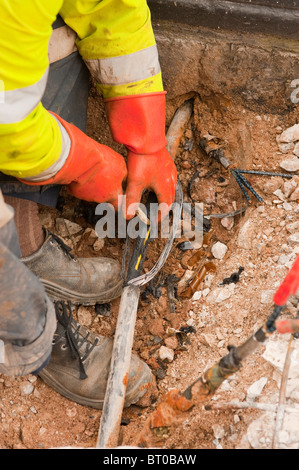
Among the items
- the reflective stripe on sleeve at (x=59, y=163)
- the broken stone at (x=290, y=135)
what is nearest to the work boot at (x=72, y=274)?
the reflective stripe on sleeve at (x=59, y=163)

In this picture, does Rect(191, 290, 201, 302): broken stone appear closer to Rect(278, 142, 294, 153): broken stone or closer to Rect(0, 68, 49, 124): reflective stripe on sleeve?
Rect(278, 142, 294, 153): broken stone

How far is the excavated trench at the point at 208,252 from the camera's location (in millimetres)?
1891

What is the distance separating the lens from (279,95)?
2.59 meters

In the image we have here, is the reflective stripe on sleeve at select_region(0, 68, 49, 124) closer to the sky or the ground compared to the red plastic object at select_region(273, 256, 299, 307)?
closer to the sky

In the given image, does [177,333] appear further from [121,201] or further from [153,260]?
[121,201]

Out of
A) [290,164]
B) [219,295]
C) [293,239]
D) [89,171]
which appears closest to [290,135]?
[290,164]

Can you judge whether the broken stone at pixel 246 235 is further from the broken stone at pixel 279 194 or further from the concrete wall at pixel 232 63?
the concrete wall at pixel 232 63

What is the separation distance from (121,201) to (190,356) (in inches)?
30.3

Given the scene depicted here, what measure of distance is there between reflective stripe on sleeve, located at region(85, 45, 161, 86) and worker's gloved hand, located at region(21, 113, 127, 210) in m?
0.31

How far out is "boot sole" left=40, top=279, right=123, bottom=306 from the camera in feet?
7.37

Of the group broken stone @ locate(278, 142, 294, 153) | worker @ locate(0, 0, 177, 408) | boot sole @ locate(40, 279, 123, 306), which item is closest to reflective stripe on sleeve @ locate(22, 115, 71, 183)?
worker @ locate(0, 0, 177, 408)

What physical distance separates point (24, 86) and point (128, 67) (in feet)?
1.92

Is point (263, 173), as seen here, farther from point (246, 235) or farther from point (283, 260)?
point (283, 260)

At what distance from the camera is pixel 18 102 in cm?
166
